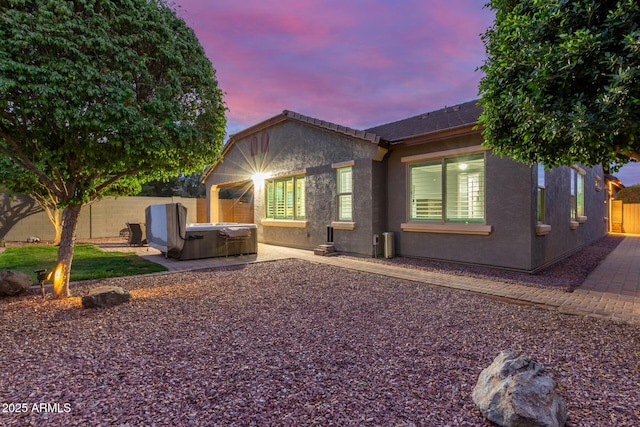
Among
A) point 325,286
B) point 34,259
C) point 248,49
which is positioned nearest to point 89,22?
point 325,286

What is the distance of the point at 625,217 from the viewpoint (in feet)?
64.4

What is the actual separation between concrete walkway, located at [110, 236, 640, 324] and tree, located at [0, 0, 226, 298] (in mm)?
3448

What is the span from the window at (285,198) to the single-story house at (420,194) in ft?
0.13

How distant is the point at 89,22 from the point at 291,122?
26.6 ft

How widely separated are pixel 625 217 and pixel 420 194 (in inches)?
765

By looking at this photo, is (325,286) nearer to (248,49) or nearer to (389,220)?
(389,220)

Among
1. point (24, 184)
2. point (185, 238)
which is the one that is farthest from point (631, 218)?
point (24, 184)

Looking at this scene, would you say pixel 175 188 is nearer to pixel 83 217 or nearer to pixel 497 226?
pixel 83 217

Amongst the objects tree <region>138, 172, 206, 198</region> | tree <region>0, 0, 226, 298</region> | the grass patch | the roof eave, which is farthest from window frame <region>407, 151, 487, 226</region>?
tree <region>138, 172, 206, 198</region>

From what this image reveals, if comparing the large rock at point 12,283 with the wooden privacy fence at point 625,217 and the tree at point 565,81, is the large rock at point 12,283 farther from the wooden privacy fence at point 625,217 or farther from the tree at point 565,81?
the wooden privacy fence at point 625,217

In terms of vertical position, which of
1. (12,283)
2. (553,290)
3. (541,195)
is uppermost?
(541,195)

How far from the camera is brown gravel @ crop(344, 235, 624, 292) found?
6318 mm

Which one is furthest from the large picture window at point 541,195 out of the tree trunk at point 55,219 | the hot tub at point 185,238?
the tree trunk at point 55,219

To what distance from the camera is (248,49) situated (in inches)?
383
